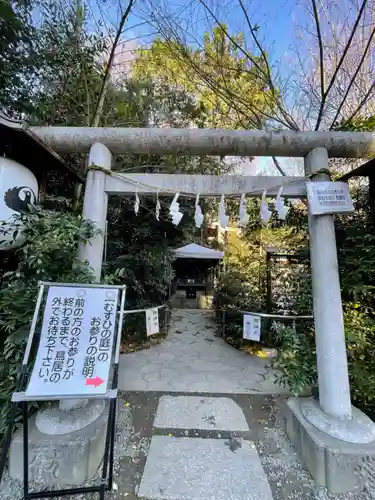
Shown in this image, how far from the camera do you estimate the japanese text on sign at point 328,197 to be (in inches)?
104

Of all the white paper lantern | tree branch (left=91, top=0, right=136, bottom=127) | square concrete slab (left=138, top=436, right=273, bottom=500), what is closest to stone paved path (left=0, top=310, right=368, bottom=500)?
square concrete slab (left=138, top=436, right=273, bottom=500)

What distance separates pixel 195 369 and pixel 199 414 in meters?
1.45

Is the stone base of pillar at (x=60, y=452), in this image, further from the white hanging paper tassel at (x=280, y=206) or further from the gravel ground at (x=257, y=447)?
the white hanging paper tassel at (x=280, y=206)

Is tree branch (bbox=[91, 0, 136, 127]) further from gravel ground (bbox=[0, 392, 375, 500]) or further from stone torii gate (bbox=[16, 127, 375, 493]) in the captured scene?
gravel ground (bbox=[0, 392, 375, 500])

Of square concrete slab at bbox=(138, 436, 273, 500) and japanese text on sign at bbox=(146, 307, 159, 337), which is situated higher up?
japanese text on sign at bbox=(146, 307, 159, 337)

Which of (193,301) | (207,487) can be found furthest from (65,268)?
(193,301)

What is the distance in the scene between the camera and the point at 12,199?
2.33 m

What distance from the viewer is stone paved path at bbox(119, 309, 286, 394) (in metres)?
4.02

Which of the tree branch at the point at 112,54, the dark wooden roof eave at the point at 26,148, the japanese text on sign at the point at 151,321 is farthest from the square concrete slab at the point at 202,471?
the tree branch at the point at 112,54

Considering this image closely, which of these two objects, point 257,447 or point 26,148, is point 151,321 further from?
point 26,148

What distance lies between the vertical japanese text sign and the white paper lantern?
2.38 ft

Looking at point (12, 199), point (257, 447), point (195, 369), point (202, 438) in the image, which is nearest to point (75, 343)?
point (12, 199)

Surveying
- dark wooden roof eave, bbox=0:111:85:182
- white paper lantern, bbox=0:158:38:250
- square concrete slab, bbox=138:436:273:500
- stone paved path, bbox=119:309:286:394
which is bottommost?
square concrete slab, bbox=138:436:273:500

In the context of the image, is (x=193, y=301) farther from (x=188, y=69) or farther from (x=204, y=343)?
(x=188, y=69)
